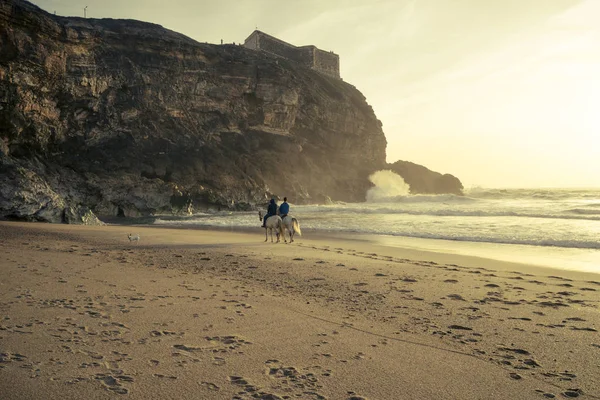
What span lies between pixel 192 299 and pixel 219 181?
39.7 metres

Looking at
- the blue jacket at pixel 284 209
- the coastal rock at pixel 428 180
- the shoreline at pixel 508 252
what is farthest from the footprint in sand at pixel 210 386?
the coastal rock at pixel 428 180

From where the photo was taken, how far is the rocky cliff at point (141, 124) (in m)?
30.8

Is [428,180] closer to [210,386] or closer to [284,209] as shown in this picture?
[284,209]

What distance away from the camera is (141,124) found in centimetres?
4253

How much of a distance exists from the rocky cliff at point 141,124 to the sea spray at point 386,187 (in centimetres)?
507

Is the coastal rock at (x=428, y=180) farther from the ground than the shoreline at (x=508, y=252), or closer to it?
farther from the ground

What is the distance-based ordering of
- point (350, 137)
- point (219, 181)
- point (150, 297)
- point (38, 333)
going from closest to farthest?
point (38, 333) → point (150, 297) → point (219, 181) → point (350, 137)

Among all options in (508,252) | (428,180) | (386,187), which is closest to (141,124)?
(508,252)

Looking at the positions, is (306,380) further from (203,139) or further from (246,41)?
(246,41)

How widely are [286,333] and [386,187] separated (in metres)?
74.0

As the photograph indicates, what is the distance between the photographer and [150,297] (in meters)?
5.43

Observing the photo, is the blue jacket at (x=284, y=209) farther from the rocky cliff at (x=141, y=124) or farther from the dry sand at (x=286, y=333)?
the rocky cliff at (x=141, y=124)

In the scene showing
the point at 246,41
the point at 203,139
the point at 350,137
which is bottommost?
the point at 203,139

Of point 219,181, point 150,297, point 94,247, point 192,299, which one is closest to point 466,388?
point 192,299
